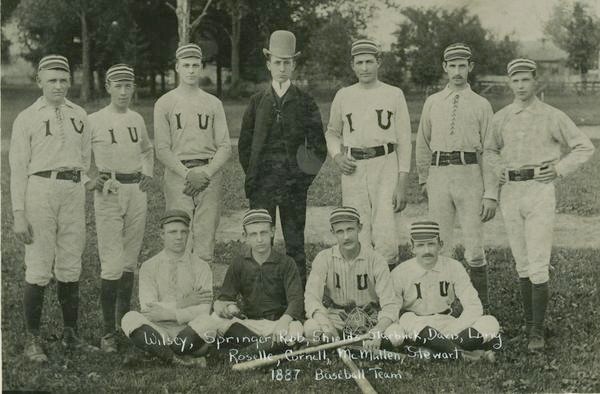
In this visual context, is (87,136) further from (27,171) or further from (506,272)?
(506,272)

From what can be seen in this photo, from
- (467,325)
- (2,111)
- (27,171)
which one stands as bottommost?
(467,325)

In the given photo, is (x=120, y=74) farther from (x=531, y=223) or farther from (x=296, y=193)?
(x=531, y=223)

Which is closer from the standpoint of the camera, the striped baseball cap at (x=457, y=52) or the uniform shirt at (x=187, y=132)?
the striped baseball cap at (x=457, y=52)

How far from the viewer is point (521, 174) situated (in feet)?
14.2

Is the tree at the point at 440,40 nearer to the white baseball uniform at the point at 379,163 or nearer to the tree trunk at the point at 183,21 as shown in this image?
the white baseball uniform at the point at 379,163

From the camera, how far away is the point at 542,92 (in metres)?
4.95

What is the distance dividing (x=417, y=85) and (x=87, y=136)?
8.45 feet

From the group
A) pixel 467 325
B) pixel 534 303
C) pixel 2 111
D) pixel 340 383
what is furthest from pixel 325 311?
pixel 2 111

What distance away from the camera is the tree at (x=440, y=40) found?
4.95 metres

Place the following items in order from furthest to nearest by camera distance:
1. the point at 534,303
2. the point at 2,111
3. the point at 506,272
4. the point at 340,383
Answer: the point at 506,272, the point at 2,111, the point at 534,303, the point at 340,383

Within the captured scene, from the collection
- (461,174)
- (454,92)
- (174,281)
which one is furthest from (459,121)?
(174,281)

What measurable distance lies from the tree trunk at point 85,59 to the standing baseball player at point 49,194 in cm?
60

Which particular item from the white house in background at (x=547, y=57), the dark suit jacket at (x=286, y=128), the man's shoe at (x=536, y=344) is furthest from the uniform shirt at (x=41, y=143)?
the white house in background at (x=547, y=57)

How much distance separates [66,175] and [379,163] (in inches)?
83.4
